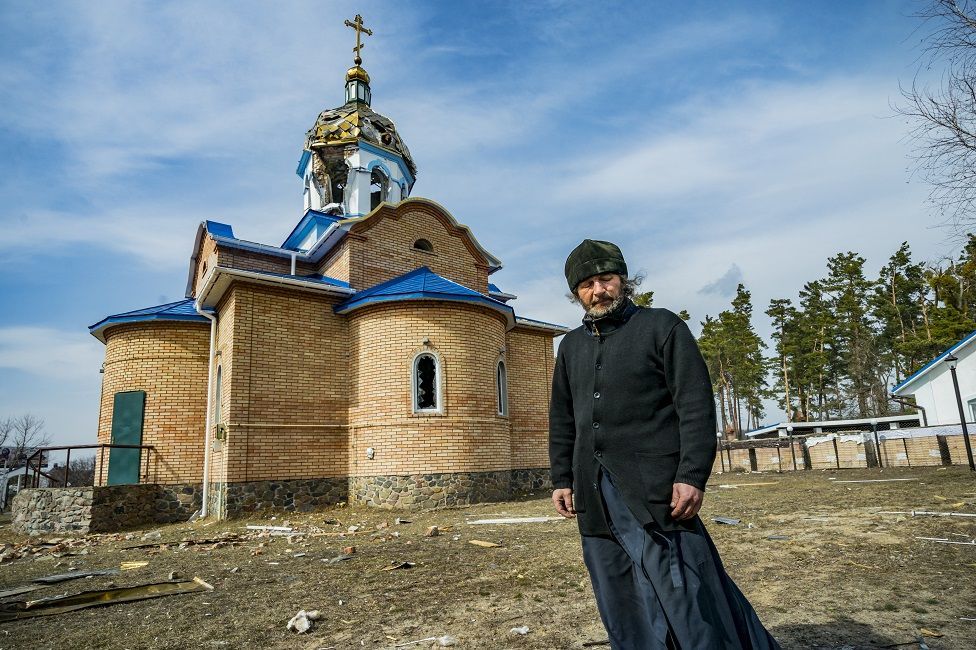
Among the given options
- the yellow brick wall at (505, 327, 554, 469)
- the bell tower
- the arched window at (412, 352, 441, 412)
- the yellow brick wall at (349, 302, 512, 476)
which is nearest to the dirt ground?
the yellow brick wall at (349, 302, 512, 476)

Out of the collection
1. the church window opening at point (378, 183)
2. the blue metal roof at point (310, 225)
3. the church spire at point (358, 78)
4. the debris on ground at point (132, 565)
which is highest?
the church spire at point (358, 78)

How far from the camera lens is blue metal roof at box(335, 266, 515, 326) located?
37.8 feet

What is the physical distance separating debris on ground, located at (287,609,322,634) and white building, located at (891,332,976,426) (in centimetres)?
2077

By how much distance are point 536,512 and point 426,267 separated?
263 inches

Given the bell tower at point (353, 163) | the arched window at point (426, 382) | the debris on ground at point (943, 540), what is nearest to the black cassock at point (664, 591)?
the debris on ground at point (943, 540)

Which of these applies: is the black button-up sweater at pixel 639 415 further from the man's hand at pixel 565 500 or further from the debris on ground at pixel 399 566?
the debris on ground at pixel 399 566

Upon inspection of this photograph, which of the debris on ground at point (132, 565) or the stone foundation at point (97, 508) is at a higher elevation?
the stone foundation at point (97, 508)

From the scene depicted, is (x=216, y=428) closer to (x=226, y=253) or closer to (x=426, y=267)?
(x=226, y=253)

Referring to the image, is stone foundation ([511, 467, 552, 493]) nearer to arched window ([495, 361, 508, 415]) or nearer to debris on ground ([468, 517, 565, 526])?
arched window ([495, 361, 508, 415])

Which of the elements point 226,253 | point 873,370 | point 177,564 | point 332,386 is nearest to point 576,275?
point 177,564

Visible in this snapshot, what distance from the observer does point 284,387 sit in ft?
37.1

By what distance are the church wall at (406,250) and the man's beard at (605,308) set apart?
10.8 meters

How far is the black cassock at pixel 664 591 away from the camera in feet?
6.89

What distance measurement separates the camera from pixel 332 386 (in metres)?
11.9
